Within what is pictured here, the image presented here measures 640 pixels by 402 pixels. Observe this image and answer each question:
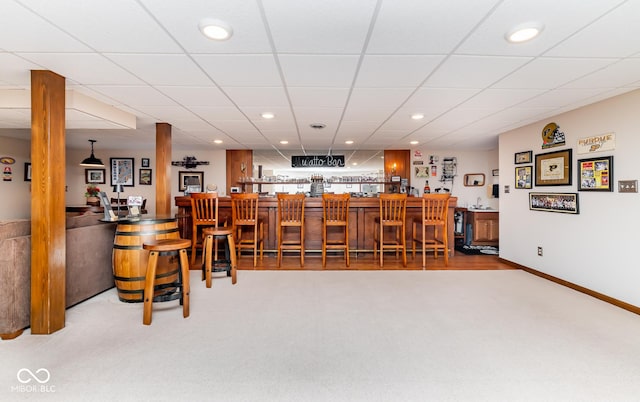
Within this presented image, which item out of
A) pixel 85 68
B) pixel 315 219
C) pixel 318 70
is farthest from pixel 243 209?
pixel 318 70

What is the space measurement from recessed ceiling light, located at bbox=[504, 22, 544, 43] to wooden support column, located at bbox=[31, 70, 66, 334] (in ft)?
12.3

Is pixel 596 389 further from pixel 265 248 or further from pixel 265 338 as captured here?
pixel 265 248

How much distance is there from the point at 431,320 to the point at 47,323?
338 centimetres

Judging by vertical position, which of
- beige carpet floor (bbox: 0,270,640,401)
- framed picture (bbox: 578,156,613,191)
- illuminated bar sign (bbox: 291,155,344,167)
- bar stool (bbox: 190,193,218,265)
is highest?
illuminated bar sign (bbox: 291,155,344,167)

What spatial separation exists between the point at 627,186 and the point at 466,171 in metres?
4.42

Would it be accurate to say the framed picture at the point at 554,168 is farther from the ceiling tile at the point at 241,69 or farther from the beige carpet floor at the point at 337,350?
the ceiling tile at the point at 241,69

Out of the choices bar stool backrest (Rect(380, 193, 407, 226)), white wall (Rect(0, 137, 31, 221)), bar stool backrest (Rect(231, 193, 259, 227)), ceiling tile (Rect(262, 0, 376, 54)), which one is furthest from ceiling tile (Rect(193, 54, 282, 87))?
white wall (Rect(0, 137, 31, 221))

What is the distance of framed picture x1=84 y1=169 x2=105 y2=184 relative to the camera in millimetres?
7785

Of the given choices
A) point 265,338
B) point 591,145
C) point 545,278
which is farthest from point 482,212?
point 265,338

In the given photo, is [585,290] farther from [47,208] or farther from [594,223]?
[47,208]

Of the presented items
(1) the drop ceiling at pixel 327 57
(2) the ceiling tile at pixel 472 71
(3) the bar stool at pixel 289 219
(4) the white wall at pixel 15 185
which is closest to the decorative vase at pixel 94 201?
(4) the white wall at pixel 15 185

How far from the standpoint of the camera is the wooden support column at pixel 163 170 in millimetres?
4559

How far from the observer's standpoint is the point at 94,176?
25.5 feet

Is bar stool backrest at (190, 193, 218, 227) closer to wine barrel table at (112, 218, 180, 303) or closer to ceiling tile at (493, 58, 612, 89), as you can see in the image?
wine barrel table at (112, 218, 180, 303)
